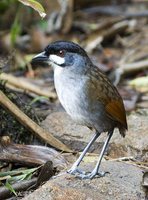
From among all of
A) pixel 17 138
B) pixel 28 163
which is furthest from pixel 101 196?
pixel 17 138

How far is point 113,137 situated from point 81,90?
1.33 meters

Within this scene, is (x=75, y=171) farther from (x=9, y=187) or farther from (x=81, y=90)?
(x=81, y=90)

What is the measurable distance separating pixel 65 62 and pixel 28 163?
39.1 inches

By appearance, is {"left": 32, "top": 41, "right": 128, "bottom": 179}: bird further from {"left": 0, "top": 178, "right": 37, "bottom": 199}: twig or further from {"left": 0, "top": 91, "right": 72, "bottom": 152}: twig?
{"left": 0, "top": 91, "right": 72, "bottom": 152}: twig

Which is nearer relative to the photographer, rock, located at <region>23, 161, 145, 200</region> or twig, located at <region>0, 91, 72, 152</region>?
rock, located at <region>23, 161, 145, 200</region>

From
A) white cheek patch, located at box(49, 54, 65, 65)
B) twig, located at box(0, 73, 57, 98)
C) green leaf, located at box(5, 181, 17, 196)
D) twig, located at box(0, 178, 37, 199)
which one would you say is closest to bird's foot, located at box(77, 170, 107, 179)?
twig, located at box(0, 178, 37, 199)

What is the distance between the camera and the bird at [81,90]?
4.67 metres

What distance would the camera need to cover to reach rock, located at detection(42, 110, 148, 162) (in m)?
5.74

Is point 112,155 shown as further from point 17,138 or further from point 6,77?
point 6,77

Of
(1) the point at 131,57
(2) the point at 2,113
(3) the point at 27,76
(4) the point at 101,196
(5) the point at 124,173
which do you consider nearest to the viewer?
(4) the point at 101,196

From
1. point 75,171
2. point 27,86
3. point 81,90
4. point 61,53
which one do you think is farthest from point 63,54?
point 27,86

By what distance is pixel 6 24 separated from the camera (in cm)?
1045

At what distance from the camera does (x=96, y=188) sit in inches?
185

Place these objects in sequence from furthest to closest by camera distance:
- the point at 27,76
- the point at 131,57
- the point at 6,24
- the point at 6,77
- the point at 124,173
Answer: the point at 6,24 → the point at 131,57 → the point at 27,76 → the point at 6,77 → the point at 124,173
